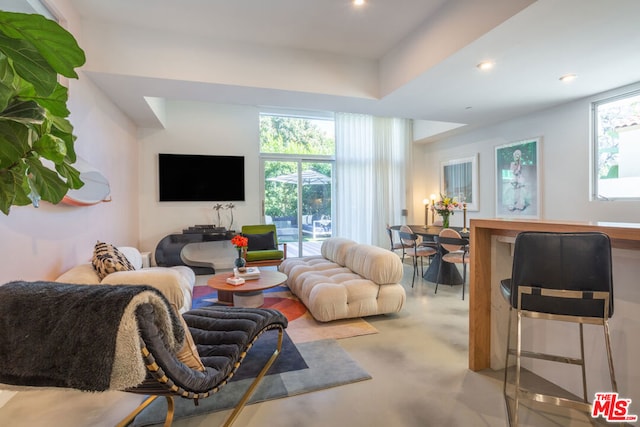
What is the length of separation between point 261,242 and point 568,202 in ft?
15.1

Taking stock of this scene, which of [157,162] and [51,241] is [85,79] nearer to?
[51,241]

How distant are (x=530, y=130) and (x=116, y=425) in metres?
5.81

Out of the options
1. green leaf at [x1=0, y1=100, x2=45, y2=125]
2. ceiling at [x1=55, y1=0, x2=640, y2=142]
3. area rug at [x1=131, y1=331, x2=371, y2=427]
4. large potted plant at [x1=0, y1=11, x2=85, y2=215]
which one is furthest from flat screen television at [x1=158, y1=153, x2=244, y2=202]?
green leaf at [x1=0, y1=100, x2=45, y2=125]

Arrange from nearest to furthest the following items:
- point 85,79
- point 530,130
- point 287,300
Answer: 1. point 85,79
2. point 287,300
3. point 530,130

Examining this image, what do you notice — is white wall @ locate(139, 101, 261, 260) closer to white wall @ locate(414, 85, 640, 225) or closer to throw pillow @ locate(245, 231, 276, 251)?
throw pillow @ locate(245, 231, 276, 251)

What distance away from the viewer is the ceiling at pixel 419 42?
239 cm

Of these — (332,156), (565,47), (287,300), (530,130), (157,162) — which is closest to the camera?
(565,47)

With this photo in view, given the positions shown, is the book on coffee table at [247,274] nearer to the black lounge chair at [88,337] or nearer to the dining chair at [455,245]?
the black lounge chair at [88,337]

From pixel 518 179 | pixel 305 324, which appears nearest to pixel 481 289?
pixel 305 324

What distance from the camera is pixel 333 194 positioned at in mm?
6617

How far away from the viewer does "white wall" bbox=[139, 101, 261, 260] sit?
546 centimetres

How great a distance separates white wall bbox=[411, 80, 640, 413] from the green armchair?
3.30 metres

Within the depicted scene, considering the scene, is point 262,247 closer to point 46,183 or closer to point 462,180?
point 462,180

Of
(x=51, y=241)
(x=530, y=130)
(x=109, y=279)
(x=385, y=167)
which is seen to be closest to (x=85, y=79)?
(x=51, y=241)
